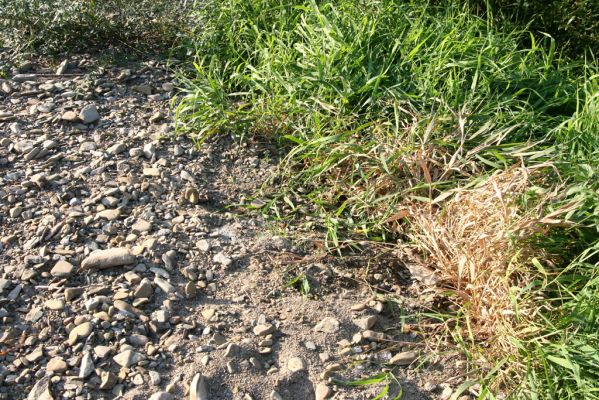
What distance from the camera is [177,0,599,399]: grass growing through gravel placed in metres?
3.01

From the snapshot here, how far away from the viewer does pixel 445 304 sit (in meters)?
3.30

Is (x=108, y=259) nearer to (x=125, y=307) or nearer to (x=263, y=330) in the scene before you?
(x=125, y=307)

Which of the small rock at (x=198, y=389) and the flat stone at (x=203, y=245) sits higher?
the flat stone at (x=203, y=245)

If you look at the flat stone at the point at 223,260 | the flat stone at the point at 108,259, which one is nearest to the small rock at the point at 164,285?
the flat stone at the point at 108,259

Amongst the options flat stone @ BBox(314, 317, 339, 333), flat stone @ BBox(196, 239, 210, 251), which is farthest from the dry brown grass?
flat stone @ BBox(196, 239, 210, 251)

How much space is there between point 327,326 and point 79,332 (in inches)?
38.1

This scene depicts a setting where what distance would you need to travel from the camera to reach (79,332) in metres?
2.91

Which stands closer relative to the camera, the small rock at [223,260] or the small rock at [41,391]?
the small rock at [41,391]

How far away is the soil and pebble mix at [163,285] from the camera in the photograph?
2.85 m

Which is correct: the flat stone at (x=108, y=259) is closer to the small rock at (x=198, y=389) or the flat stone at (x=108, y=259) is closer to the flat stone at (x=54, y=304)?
the flat stone at (x=54, y=304)

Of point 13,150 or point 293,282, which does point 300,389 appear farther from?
point 13,150

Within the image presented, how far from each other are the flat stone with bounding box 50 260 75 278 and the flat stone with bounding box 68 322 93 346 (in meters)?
0.30

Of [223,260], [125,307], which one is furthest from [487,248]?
[125,307]

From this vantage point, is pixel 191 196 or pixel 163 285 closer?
pixel 163 285
